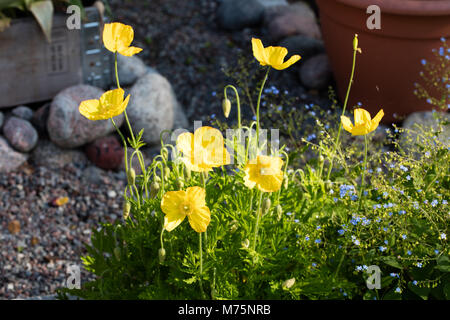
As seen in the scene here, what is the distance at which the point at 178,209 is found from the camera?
3.86 ft

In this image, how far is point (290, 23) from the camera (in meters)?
3.70

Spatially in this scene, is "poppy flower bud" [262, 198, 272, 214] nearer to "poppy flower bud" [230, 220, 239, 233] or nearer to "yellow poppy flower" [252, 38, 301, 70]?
"poppy flower bud" [230, 220, 239, 233]

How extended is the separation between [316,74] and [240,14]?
0.89 metres

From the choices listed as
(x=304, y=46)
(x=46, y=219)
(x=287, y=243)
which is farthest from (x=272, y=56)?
(x=304, y=46)

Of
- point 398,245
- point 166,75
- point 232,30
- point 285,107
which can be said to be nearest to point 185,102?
point 166,75

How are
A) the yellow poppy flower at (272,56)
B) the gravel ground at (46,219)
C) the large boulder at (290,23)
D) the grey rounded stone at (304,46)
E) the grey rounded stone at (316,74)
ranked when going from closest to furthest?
the yellow poppy flower at (272,56)
the gravel ground at (46,219)
the grey rounded stone at (316,74)
the grey rounded stone at (304,46)
the large boulder at (290,23)

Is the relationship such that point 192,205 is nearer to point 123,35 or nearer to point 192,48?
point 123,35

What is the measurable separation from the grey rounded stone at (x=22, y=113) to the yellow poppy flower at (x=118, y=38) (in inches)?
65.2

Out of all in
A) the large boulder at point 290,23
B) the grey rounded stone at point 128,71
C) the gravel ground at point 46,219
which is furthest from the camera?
the large boulder at point 290,23

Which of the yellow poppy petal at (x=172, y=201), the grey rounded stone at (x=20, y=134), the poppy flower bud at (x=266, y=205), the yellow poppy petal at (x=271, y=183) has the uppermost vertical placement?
the yellow poppy petal at (x=271, y=183)

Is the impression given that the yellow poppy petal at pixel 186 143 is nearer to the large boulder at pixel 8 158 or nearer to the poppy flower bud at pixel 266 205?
the poppy flower bud at pixel 266 205

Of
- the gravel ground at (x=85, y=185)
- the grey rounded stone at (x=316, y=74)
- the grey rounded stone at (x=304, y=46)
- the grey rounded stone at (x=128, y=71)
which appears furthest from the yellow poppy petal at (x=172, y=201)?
the grey rounded stone at (x=304, y=46)

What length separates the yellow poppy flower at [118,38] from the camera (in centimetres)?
130
